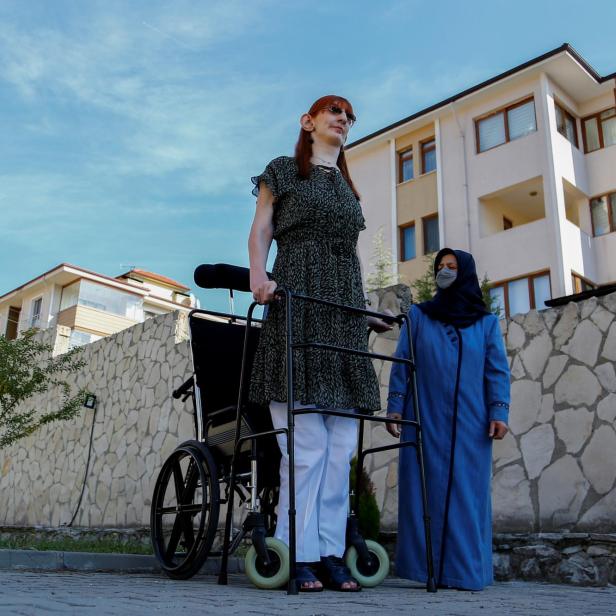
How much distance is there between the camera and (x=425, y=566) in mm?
3203

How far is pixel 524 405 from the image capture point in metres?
5.39

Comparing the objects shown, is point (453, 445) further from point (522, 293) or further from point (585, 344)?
point (522, 293)

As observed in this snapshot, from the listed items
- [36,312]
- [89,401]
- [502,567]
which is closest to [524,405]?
[502,567]

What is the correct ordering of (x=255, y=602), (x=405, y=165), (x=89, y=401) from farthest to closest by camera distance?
(x=405, y=165)
(x=89, y=401)
(x=255, y=602)

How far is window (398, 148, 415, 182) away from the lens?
1981cm

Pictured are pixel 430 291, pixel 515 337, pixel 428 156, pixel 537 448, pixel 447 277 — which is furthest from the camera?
pixel 428 156

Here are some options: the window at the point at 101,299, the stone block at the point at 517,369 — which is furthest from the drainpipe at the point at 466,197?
the window at the point at 101,299

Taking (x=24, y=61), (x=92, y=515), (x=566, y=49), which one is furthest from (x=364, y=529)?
(x=566, y=49)

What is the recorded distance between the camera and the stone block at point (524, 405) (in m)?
5.32

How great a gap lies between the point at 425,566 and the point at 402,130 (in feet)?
58.3

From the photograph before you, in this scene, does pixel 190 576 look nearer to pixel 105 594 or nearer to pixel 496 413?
pixel 105 594

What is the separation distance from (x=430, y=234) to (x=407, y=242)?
0.79 m

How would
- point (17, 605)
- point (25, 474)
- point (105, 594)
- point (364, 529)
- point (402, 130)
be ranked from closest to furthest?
point (17, 605)
point (105, 594)
point (364, 529)
point (25, 474)
point (402, 130)

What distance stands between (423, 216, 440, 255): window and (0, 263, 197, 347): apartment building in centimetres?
1546
